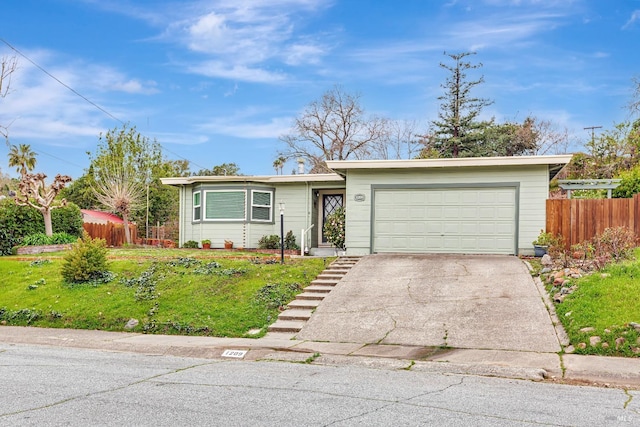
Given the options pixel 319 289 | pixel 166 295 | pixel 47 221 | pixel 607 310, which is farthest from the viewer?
pixel 47 221

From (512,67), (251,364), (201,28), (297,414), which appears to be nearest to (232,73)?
(201,28)

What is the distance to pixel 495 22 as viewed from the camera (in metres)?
20.5

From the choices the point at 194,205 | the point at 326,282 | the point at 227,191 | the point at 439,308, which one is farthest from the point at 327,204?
the point at 439,308

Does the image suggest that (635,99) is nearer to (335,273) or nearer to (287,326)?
(335,273)

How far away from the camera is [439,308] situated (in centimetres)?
1079

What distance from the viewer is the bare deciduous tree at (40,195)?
2279cm

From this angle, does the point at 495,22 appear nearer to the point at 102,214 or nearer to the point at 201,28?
the point at 201,28

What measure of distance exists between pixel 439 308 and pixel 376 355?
8.91 feet

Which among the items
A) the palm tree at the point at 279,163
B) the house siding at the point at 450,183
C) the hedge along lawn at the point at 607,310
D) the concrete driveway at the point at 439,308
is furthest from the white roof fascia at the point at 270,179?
the palm tree at the point at 279,163

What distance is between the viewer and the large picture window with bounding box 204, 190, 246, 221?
21281 mm

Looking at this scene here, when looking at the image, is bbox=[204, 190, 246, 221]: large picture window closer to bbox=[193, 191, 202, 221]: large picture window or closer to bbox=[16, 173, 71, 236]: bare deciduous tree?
bbox=[193, 191, 202, 221]: large picture window

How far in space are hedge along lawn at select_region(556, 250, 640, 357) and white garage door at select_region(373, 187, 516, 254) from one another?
494 cm

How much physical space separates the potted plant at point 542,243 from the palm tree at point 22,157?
90.5 ft

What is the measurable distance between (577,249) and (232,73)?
18607 millimetres
